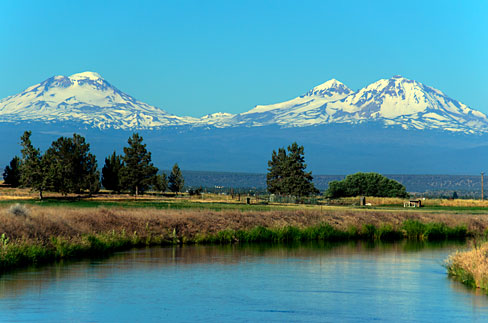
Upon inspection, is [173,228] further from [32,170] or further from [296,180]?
[296,180]

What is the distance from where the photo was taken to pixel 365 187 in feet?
529

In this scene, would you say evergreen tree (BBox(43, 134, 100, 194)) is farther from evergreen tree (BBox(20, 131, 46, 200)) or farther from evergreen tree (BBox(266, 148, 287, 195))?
evergreen tree (BBox(266, 148, 287, 195))

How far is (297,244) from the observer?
178 ft

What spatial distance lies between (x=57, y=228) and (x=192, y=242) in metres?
11.8

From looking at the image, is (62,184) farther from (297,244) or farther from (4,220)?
(4,220)

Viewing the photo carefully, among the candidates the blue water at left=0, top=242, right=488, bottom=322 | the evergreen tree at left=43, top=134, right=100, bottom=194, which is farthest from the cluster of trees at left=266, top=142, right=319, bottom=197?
the blue water at left=0, top=242, right=488, bottom=322

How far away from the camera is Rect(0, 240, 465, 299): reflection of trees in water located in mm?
33938

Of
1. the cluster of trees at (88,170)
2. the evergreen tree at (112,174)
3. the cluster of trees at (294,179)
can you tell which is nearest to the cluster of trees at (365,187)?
the cluster of trees at (294,179)

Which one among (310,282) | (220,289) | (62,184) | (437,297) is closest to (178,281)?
(220,289)

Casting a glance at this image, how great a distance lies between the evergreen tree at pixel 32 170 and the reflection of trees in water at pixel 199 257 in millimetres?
57176

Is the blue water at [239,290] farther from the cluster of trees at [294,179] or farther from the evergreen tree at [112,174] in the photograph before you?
the evergreen tree at [112,174]

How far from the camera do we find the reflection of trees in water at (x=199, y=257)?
3394cm

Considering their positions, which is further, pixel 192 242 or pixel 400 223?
pixel 400 223

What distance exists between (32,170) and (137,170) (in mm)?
28057
